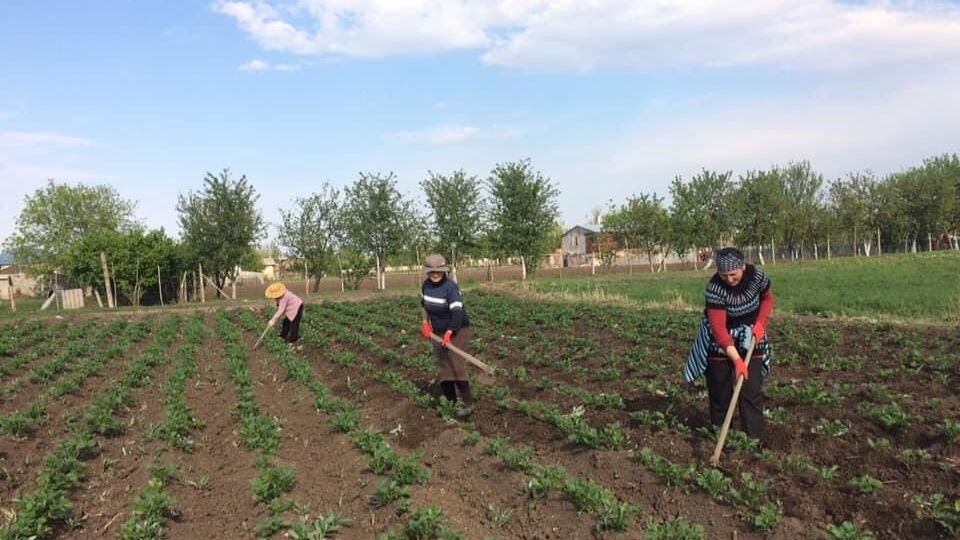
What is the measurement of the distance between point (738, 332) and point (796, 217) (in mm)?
49852

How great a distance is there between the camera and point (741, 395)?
5.70 meters

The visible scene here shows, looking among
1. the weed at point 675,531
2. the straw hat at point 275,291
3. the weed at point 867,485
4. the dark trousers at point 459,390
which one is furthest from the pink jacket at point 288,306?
the weed at point 867,485

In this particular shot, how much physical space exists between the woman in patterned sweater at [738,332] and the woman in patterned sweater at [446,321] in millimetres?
2899

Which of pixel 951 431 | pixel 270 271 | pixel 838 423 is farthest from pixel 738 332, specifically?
pixel 270 271

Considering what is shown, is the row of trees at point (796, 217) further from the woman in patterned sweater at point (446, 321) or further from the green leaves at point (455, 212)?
the woman in patterned sweater at point (446, 321)

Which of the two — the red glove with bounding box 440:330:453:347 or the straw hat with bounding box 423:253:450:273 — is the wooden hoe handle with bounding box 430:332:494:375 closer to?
the red glove with bounding box 440:330:453:347

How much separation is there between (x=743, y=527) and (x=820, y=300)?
44.3ft

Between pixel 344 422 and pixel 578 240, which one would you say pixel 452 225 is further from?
pixel 578 240

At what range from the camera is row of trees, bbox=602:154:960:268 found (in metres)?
47.6

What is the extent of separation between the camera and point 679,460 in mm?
5449

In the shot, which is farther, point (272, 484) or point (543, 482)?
point (272, 484)

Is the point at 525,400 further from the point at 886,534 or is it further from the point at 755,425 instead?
the point at 886,534

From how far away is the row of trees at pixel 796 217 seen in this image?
156 feet

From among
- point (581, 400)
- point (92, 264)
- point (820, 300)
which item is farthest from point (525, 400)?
point (92, 264)
